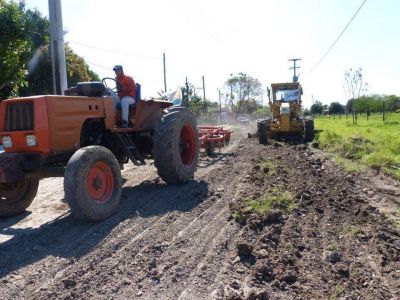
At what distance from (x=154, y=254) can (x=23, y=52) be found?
9.49m

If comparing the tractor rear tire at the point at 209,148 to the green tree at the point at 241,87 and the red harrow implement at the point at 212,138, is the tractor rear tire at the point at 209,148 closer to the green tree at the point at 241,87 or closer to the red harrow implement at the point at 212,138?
the red harrow implement at the point at 212,138

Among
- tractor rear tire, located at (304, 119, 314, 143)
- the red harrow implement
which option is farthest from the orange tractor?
tractor rear tire, located at (304, 119, 314, 143)

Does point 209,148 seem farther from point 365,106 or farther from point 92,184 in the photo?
point 365,106

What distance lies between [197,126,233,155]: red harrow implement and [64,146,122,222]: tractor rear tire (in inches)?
225

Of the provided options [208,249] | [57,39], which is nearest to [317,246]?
[208,249]

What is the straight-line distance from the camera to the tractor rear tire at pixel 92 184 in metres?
4.99

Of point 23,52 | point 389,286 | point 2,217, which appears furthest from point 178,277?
point 23,52

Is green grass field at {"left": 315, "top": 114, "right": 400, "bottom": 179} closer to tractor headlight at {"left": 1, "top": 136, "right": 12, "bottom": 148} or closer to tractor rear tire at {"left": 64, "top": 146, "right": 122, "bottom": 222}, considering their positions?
tractor rear tire at {"left": 64, "top": 146, "right": 122, "bottom": 222}

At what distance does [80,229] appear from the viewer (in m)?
5.14

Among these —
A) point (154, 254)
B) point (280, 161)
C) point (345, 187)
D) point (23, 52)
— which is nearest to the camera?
point (154, 254)

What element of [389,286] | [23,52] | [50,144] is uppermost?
[23,52]

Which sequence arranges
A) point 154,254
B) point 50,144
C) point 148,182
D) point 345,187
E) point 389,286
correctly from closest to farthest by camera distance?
1. point 389,286
2. point 154,254
3. point 50,144
4. point 345,187
5. point 148,182

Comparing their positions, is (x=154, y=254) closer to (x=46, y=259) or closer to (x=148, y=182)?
(x=46, y=259)

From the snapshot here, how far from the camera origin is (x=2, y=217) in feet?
19.5
